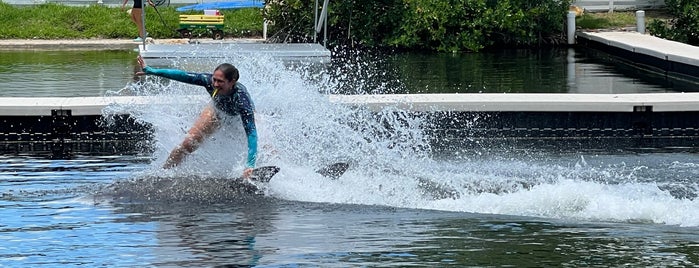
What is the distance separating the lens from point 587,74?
20.8 metres

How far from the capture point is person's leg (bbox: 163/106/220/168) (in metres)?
12.1

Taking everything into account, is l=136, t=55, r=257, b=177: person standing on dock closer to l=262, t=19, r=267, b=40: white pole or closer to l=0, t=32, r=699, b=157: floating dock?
l=0, t=32, r=699, b=157: floating dock

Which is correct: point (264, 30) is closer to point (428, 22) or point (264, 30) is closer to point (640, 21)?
point (428, 22)

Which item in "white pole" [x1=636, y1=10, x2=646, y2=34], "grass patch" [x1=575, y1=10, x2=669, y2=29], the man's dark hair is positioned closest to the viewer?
the man's dark hair

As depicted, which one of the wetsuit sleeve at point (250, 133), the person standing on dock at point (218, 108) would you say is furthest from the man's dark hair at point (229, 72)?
the wetsuit sleeve at point (250, 133)

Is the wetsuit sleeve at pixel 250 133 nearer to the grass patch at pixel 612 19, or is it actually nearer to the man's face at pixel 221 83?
the man's face at pixel 221 83

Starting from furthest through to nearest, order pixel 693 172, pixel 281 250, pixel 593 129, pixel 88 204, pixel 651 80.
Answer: pixel 651 80 → pixel 593 129 → pixel 693 172 → pixel 88 204 → pixel 281 250

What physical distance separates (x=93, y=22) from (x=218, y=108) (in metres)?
Answer: 16.1

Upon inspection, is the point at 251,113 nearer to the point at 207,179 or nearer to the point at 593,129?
the point at 207,179

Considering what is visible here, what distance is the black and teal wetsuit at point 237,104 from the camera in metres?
11.8

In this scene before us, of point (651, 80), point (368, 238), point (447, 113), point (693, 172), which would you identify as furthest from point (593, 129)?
point (368, 238)

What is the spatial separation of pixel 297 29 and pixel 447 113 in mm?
10641

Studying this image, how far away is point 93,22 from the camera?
2750 cm

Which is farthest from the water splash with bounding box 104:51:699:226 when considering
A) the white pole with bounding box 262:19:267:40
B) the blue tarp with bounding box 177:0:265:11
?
the blue tarp with bounding box 177:0:265:11
